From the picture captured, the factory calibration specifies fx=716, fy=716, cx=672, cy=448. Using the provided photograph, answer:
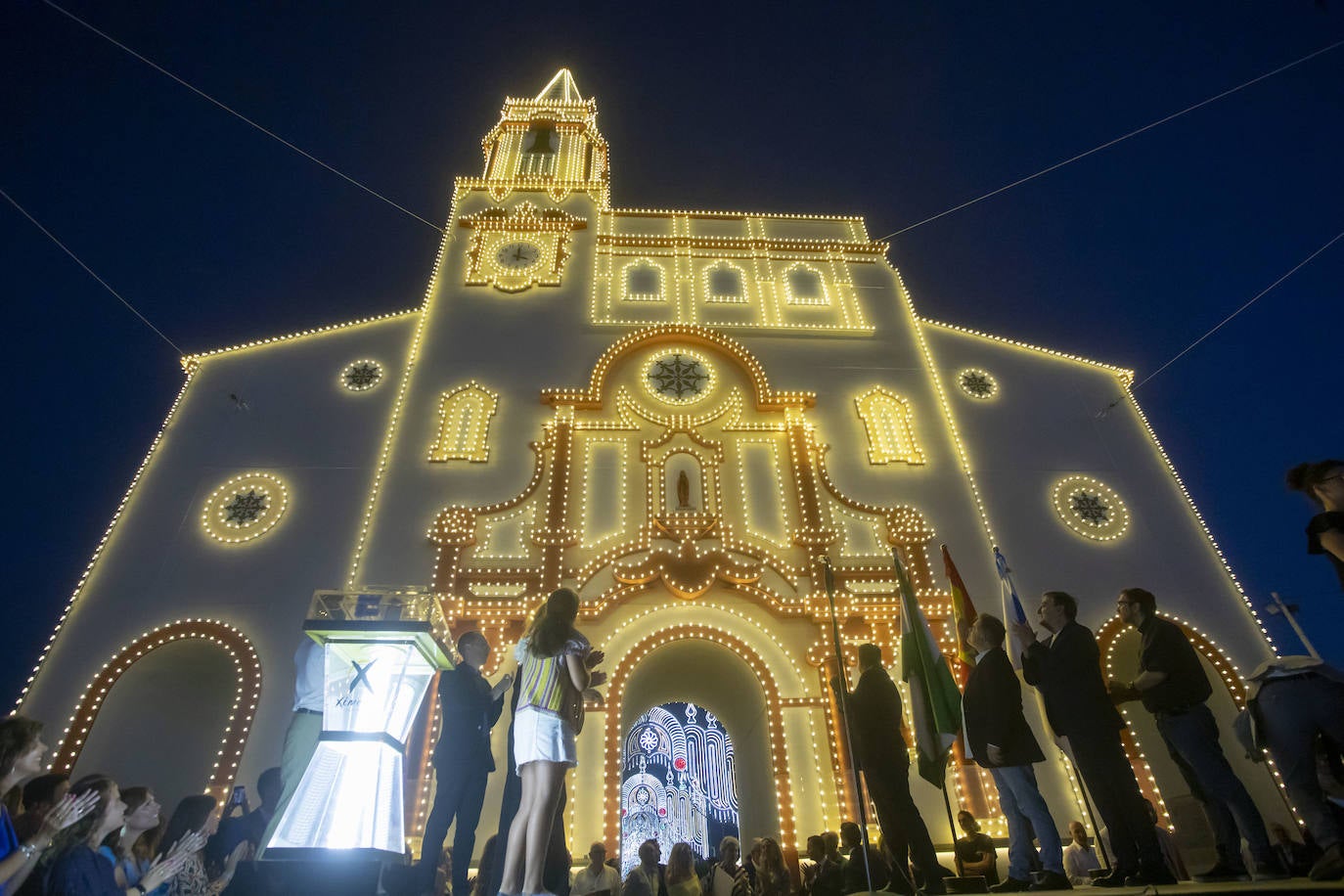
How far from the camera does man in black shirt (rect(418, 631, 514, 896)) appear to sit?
21.0 feet

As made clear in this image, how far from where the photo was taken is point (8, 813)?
4.33 m

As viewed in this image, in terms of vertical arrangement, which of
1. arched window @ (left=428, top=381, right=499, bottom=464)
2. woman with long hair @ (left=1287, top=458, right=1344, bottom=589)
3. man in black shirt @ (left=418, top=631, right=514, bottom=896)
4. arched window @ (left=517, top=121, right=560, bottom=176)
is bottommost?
man in black shirt @ (left=418, top=631, right=514, bottom=896)

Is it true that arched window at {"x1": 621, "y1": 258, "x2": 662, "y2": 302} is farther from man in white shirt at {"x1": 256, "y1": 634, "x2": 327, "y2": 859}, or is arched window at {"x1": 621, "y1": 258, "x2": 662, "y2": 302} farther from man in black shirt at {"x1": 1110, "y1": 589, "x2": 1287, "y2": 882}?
man in black shirt at {"x1": 1110, "y1": 589, "x2": 1287, "y2": 882}

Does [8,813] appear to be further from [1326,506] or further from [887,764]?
[1326,506]

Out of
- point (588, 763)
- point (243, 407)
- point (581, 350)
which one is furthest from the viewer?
point (581, 350)

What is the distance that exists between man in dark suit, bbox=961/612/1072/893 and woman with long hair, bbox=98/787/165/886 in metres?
6.67

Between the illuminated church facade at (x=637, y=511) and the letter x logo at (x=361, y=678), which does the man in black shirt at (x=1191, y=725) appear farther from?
the illuminated church facade at (x=637, y=511)

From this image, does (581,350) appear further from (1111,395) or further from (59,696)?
(1111,395)

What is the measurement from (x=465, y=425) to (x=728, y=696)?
7.58 metres

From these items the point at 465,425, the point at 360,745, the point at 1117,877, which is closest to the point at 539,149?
the point at 465,425

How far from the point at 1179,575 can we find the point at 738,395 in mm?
9070

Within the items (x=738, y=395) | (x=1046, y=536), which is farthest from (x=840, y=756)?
(x=738, y=395)

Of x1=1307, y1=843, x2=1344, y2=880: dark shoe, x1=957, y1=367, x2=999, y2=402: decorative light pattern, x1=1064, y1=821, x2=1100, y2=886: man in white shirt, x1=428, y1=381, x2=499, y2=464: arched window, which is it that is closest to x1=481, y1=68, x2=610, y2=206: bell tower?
x1=428, y1=381, x2=499, y2=464: arched window

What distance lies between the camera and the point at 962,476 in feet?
47.9
